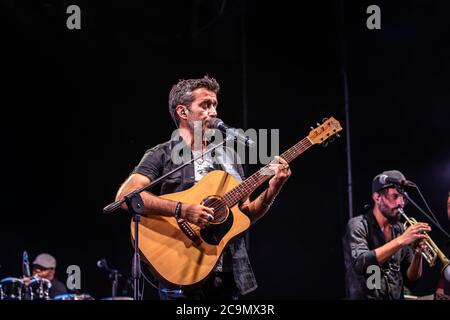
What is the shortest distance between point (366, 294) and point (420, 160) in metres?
2.76

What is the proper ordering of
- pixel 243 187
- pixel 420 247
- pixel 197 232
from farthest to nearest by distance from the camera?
pixel 420 247 < pixel 243 187 < pixel 197 232

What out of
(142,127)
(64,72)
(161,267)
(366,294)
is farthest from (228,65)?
(161,267)

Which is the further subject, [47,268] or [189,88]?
[47,268]

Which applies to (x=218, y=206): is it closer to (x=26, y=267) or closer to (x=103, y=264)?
(x=26, y=267)

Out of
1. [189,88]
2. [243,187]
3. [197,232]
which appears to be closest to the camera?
[197,232]

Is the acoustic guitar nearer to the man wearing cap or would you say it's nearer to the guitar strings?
the guitar strings

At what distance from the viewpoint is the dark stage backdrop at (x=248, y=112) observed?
22.5ft

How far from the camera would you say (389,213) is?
15.6 feet

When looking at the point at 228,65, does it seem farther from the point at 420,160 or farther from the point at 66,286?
the point at 66,286

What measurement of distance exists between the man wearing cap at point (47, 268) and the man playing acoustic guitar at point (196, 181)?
427 centimetres

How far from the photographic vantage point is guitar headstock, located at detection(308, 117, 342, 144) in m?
3.77

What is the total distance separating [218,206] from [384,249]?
1634 mm

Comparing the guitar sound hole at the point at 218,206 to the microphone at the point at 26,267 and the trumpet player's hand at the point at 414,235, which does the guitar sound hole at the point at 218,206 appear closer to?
the trumpet player's hand at the point at 414,235

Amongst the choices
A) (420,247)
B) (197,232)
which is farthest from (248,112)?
(197,232)
